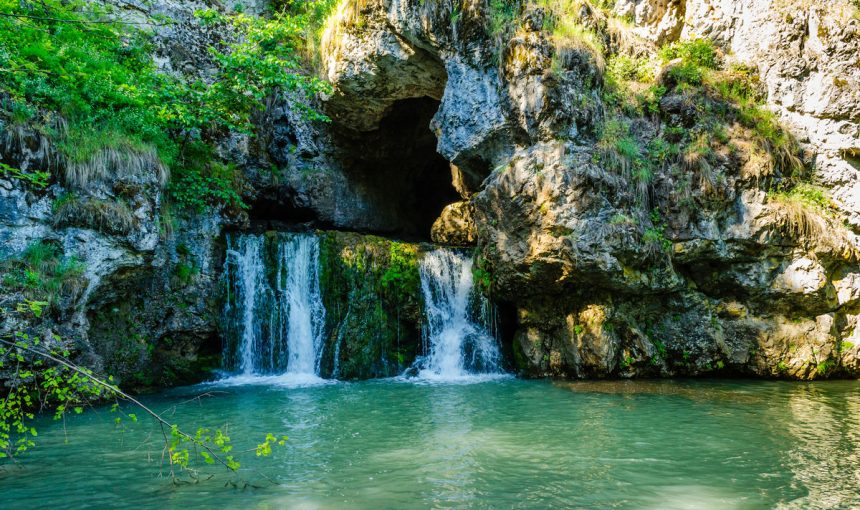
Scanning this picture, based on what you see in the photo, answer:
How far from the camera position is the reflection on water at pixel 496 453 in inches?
177

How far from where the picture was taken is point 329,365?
35.8 ft

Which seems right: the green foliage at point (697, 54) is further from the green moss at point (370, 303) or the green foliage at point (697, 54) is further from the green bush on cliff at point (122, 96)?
the green bush on cliff at point (122, 96)

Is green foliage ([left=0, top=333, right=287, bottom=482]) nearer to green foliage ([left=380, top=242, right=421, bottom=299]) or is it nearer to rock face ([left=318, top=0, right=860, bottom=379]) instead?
green foliage ([left=380, top=242, right=421, bottom=299])

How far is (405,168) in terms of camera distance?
16.4 m

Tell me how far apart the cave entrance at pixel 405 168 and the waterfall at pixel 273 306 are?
4.31 m

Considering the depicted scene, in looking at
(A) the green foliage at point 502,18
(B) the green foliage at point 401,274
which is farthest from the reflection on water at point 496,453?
(A) the green foliage at point 502,18

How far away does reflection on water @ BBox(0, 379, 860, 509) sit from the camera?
14.7 feet

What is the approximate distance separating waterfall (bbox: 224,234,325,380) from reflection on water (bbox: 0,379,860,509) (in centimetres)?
212

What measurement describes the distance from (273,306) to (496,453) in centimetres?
670

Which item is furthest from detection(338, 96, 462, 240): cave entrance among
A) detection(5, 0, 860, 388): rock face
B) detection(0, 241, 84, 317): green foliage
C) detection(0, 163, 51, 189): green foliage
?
detection(0, 163, 51, 189): green foliage

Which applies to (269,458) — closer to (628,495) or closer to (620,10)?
(628,495)

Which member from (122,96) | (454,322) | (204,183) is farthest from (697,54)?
(122,96)

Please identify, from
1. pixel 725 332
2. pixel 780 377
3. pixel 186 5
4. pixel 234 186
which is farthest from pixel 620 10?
pixel 186 5

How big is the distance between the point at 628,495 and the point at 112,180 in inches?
332
